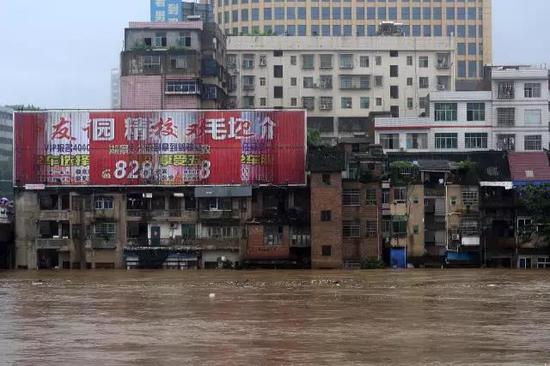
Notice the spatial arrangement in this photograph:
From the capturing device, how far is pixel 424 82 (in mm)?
106312

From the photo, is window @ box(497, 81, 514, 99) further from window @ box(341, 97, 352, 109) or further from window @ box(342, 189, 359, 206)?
window @ box(342, 189, 359, 206)

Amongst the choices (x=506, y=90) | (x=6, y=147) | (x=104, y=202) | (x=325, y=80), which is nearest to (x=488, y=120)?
(x=506, y=90)

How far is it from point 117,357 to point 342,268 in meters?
53.9

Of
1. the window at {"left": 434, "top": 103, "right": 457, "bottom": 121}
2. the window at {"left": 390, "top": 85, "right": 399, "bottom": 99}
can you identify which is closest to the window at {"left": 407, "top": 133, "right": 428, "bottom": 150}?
the window at {"left": 434, "top": 103, "right": 457, "bottom": 121}

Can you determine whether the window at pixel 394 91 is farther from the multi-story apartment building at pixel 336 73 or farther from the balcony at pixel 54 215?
the balcony at pixel 54 215

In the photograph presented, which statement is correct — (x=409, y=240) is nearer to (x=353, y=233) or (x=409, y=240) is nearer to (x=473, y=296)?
(x=353, y=233)

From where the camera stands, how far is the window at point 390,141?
94.3m

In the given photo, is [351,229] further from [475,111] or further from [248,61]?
[248,61]

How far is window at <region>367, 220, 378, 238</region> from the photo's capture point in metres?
84.9

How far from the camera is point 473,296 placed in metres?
53.2

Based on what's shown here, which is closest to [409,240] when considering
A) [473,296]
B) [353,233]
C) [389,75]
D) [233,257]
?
[353,233]

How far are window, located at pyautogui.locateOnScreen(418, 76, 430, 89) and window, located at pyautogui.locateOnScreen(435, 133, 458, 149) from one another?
13.5 meters

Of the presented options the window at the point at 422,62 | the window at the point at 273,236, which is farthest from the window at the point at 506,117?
the window at the point at 273,236

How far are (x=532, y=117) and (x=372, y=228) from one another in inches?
811
